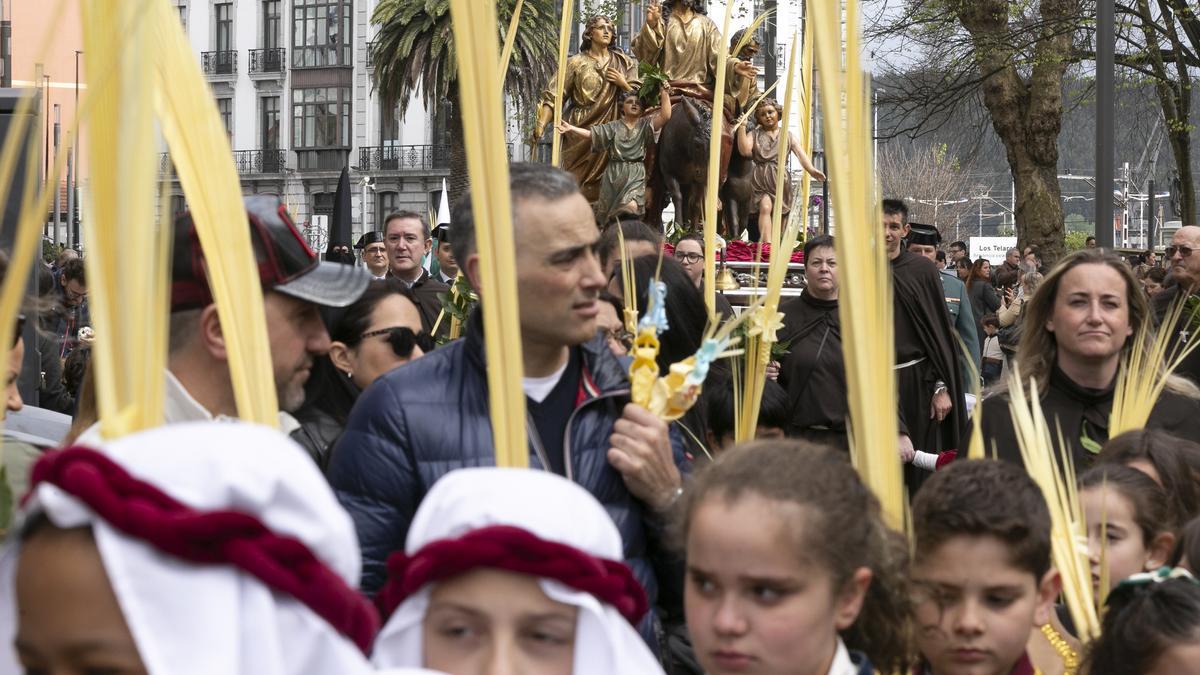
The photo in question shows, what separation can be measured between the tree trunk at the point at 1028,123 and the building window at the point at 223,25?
4138 cm

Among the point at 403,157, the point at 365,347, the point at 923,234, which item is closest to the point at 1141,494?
the point at 365,347

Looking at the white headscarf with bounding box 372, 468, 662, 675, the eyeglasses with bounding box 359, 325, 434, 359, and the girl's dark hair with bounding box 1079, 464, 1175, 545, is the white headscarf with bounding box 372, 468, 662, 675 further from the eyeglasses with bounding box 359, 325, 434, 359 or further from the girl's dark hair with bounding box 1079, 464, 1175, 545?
the eyeglasses with bounding box 359, 325, 434, 359

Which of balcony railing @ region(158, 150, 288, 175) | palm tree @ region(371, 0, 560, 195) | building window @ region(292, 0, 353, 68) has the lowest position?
balcony railing @ region(158, 150, 288, 175)

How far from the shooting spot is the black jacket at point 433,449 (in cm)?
329

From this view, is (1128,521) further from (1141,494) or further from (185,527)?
(185,527)

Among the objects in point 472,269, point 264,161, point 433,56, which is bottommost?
point 472,269

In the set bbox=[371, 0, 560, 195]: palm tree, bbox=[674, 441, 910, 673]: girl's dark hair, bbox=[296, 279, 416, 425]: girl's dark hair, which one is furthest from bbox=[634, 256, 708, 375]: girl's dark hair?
bbox=[371, 0, 560, 195]: palm tree

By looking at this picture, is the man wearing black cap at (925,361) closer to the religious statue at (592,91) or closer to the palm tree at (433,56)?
the religious statue at (592,91)

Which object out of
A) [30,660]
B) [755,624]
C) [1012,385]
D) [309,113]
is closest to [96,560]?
[30,660]

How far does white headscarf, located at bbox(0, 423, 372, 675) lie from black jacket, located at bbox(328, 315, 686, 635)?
65.4 inches

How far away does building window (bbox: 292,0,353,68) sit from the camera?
59.7m

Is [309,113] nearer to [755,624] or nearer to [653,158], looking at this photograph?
[653,158]

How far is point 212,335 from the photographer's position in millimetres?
3023

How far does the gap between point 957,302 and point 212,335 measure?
7.58m
